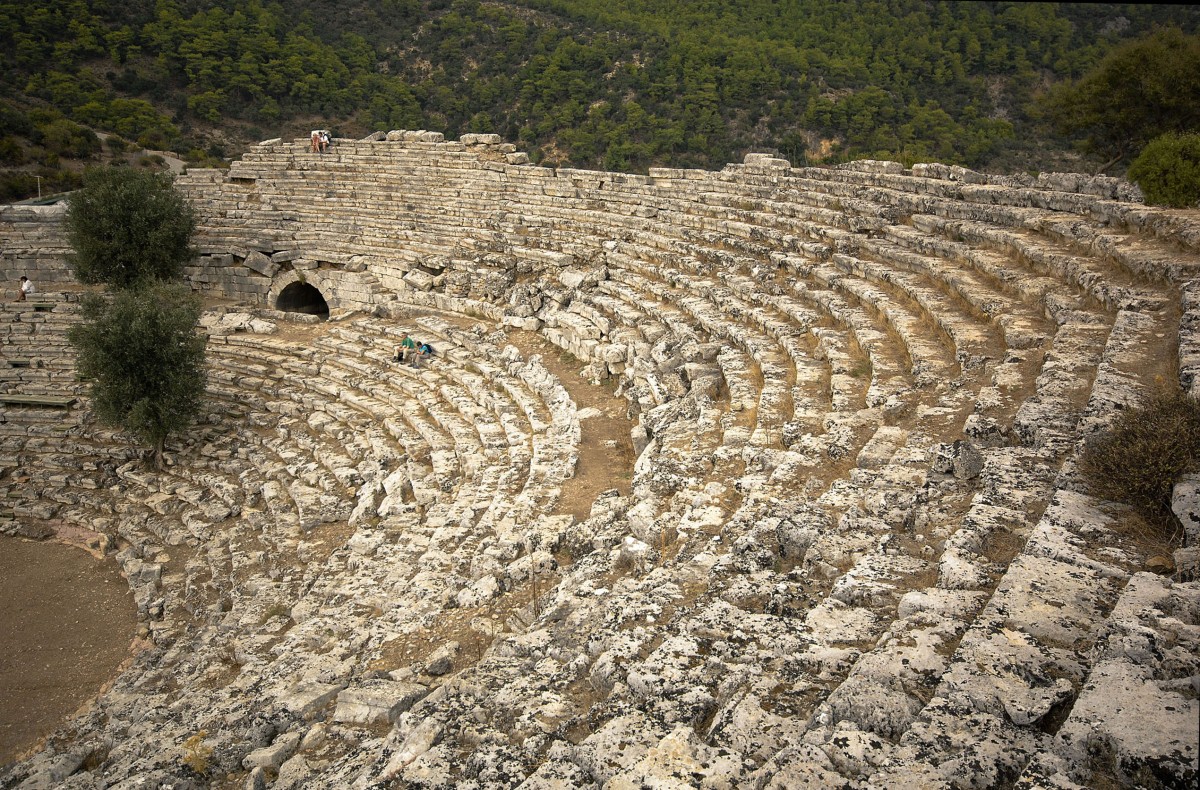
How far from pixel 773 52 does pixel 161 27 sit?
3401cm

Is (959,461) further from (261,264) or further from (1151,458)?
(261,264)

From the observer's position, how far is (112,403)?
1390 centimetres

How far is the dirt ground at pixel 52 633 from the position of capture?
9086 mm

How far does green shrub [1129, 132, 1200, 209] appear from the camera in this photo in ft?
30.2

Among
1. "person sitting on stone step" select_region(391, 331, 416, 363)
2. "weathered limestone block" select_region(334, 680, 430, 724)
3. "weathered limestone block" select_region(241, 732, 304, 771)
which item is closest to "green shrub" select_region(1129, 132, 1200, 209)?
"weathered limestone block" select_region(334, 680, 430, 724)

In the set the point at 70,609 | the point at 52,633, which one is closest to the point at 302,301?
the point at 70,609

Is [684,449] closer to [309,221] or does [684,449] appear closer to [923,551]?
[923,551]

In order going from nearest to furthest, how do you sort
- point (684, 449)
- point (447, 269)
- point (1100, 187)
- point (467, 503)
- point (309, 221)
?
point (684, 449), point (467, 503), point (1100, 187), point (447, 269), point (309, 221)

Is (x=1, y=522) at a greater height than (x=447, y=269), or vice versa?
(x=447, y=269)

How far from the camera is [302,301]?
2100cm

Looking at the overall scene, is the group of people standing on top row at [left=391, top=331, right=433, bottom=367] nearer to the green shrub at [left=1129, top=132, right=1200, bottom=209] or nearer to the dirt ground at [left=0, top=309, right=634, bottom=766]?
the dirt ground at [left=0, top=309, right=634, bottom=766]

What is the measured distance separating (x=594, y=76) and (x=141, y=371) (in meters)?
36.5

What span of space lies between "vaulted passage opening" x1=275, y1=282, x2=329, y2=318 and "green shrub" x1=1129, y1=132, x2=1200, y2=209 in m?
17.0

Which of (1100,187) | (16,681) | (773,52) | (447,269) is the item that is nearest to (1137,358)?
(1100,187)
